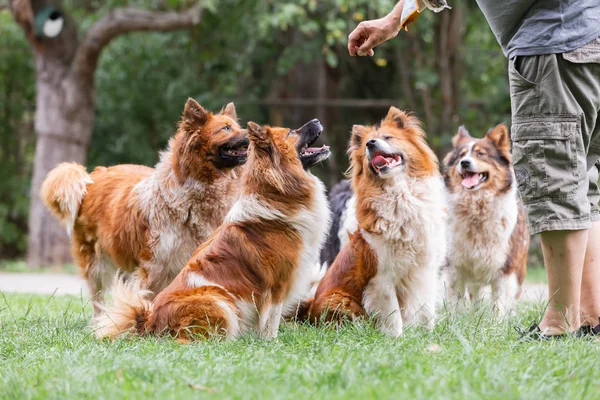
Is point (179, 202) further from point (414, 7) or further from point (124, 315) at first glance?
point (414, 7)

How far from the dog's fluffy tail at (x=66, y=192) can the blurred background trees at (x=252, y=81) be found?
7869 mm

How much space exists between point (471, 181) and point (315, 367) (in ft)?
11.6

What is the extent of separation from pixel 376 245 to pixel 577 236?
1511 mm

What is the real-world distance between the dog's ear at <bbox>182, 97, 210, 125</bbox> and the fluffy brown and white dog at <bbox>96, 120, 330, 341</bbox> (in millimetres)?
1031

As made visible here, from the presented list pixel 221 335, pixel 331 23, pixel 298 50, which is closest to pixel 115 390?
pixel 221 335

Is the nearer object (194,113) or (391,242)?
(391,242)

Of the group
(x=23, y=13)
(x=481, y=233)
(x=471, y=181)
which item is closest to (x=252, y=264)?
(x=481, y=233)

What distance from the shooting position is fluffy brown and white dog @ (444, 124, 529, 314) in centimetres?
608

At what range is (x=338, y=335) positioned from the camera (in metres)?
4.20

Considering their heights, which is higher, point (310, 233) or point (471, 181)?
point (471, 181)

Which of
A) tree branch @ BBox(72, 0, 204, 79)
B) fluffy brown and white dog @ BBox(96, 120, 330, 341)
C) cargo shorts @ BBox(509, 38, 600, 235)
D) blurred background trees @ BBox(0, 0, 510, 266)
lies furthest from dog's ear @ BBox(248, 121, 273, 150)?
blurred background trees @ BBox(0, 0, 510, 266)

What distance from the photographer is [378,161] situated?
5.01m

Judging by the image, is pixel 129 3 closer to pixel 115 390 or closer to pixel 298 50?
pixel 298 50

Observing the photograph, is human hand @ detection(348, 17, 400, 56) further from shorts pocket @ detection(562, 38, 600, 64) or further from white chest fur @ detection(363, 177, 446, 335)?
shorts pocket @ detection(562, 38, 600, 64)
